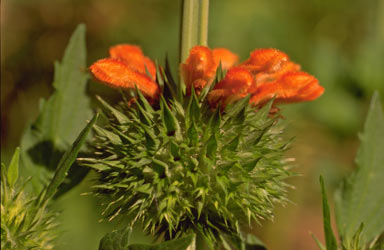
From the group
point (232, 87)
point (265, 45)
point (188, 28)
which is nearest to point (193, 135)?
point (232, 87)

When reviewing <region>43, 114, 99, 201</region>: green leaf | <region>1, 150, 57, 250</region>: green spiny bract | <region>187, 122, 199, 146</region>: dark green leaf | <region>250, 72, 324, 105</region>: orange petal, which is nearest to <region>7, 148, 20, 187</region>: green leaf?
<region>1, 150, 57, 250</region>: green spiny bract

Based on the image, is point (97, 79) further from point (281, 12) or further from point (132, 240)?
point (281, 12)

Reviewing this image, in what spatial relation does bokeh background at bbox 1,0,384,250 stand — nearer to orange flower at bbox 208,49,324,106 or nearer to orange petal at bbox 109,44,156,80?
orange flower at bbox 208,49,324,106

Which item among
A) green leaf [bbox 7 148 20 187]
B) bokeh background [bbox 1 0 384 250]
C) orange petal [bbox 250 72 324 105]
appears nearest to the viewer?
green leaf [bbox 7 148 20 187]

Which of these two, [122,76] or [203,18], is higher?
[203,18]

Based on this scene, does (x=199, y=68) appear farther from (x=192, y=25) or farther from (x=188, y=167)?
(x=188, y=167)

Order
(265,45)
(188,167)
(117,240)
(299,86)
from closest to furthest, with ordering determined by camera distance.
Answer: (117,240) < (188,167) < (299,86) < (265,45)

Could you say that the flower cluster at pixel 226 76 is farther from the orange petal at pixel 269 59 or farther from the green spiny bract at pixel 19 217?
the green spiny bract at pixel 19 217

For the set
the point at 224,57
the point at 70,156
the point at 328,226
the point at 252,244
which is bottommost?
the point at 252,244
